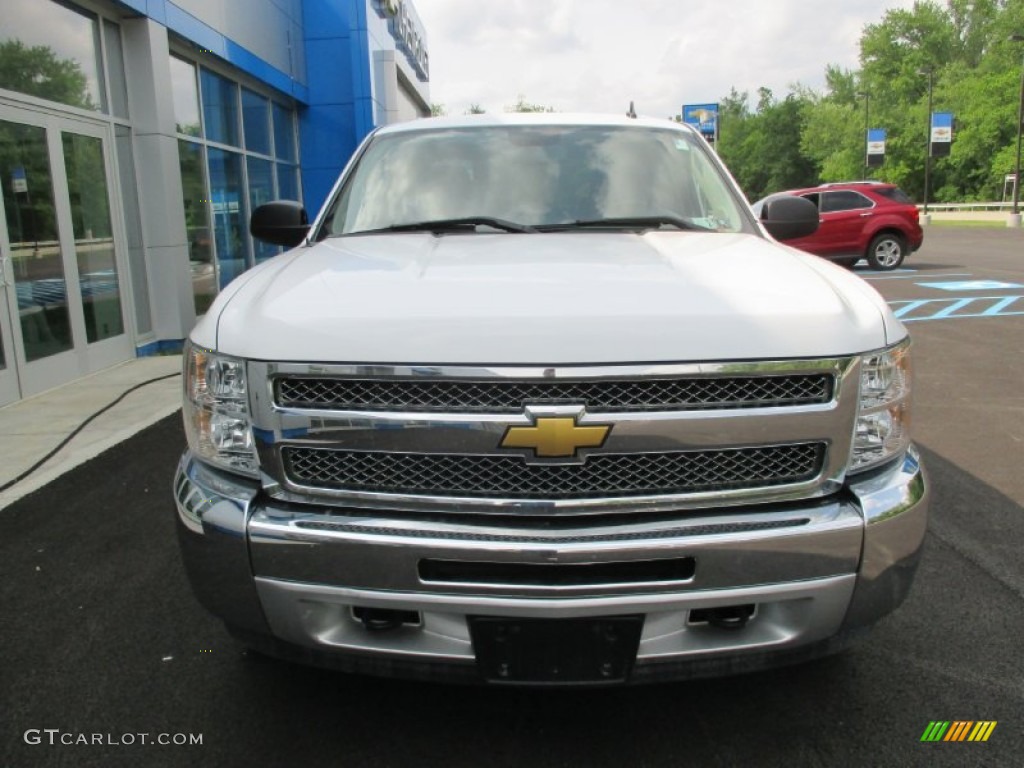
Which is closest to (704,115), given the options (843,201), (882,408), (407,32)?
(407,32)

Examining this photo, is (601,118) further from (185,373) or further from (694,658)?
(694,658)

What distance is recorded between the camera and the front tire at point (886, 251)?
1717 centimetres

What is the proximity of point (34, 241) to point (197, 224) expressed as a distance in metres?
3.89

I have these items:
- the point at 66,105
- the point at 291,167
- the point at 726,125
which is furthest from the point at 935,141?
the point at 726,125

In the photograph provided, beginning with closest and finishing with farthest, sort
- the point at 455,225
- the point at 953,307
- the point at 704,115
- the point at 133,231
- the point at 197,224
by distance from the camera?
the point at 455,225
the point at 133,231
the point at 197,224
the point at 953,307
the point at 704,115

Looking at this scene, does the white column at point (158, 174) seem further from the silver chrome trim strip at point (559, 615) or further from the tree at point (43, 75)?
the silver chrome trim strip at point (559, 615)

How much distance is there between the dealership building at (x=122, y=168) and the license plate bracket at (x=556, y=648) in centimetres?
637

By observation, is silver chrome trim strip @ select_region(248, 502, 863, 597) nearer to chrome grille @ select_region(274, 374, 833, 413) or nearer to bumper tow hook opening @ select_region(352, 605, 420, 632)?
bumper tow hook opening @ select_region(352, 605, 420, 632)

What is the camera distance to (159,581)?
353cm

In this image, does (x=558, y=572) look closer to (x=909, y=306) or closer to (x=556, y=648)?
(x=556, y=648)

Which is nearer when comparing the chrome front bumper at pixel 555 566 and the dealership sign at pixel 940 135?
the chrome front bumper at pixel 555 566

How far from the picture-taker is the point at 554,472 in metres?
2.06

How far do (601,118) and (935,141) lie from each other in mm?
51190

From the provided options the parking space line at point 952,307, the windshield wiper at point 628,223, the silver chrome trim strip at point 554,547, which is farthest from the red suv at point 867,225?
the silver chrome trim strip at point 554,547
